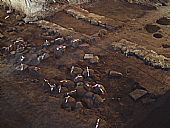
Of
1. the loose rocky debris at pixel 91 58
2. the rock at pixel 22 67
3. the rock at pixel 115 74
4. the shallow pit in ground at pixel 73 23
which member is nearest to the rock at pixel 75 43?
the loose rocky debris at pixel 91 58

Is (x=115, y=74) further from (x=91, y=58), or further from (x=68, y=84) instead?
(x=68, y=84)

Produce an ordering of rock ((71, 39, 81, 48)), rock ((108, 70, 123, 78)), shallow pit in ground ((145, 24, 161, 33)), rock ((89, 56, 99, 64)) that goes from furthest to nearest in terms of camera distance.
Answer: shallow pit in ground ((145, 24, 161, 33))
rock ((71, 39, 81, 48))
rock ((89, 56, 99, 64))
rock ((108, 70, 123, 78))

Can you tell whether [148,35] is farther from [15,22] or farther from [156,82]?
[15,22]

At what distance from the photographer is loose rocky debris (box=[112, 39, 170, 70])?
7524 millimetres

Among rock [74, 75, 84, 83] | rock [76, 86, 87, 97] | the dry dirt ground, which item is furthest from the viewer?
rock [74, 75, 84, 83]

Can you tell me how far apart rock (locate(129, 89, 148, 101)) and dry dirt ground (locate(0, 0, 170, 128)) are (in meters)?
0.07

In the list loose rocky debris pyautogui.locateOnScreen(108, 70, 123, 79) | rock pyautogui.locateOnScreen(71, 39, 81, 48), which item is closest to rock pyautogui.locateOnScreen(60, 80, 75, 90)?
loose rocky debris pyautogui.locateOnScreen(108, 70, 123, 79)

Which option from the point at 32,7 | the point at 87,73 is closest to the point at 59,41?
the point at 87,73

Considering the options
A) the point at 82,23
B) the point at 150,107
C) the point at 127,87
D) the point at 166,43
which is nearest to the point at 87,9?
the point at 82,23

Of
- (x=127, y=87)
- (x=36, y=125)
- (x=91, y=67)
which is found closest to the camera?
(x=36, y=125)

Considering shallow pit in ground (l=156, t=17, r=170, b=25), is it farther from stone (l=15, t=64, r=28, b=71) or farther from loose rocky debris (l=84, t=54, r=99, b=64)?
stone (l=15, t=64, r=28, b=71)

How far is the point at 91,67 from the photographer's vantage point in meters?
7.61

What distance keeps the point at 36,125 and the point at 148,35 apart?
14.7 feet

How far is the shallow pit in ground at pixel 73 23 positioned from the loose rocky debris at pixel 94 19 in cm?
13
